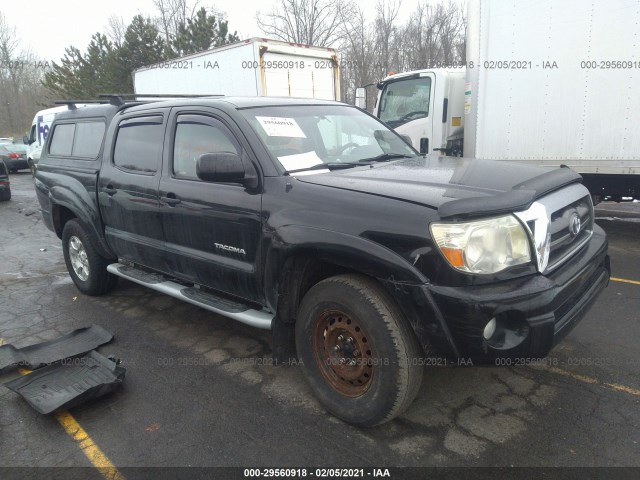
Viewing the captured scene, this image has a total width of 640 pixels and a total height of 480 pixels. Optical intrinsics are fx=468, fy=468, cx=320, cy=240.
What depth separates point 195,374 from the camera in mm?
3424

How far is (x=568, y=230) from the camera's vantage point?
276 cm

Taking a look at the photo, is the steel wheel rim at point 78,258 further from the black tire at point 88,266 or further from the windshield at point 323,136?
the windshield at point 323,136

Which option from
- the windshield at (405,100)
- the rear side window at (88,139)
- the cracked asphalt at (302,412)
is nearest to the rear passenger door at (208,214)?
the cracked asphalt at (302,412)

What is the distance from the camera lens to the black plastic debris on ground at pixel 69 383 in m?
2.98

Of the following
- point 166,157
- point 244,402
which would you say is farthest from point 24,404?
point 166,157

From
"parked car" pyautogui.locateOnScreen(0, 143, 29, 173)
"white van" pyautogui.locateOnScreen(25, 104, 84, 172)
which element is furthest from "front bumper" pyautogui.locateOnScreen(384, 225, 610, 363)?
"parked car" pyautogui.locateOnScreen(0, 143, 29, 173)

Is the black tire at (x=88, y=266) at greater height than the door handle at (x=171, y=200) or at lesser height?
lesser

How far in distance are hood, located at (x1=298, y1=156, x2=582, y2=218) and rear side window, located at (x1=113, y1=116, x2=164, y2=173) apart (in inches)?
63.2

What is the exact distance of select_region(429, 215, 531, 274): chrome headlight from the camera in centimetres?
224

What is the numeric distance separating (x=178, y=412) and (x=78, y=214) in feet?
8.89

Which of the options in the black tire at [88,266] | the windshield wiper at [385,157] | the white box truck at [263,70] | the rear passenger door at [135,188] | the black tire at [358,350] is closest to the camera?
the black tire at [358,350]

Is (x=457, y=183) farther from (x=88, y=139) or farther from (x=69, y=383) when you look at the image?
(x=88, y=139)

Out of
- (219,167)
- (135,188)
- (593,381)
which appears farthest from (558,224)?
(135,188)

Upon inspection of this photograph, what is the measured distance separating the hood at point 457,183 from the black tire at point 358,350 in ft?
1.79
